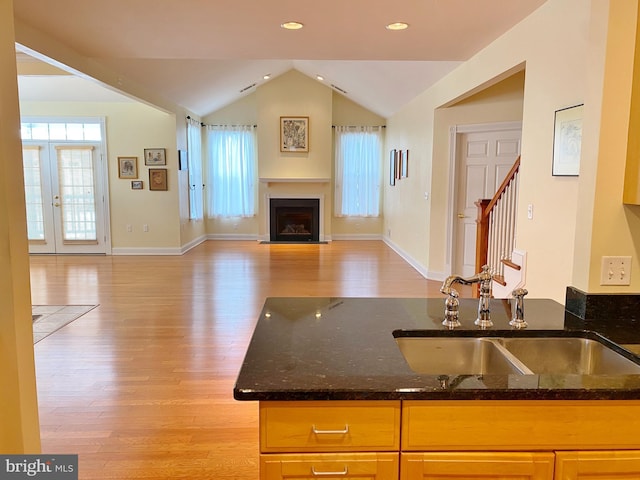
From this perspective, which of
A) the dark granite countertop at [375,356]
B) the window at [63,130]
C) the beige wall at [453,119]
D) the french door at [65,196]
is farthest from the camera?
the french door at [65,196]

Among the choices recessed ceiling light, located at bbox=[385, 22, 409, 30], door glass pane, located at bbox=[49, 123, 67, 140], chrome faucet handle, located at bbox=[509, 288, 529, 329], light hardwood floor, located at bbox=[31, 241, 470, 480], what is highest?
recessed ceiling light, located at bbox=[385, 22, 409, 30]

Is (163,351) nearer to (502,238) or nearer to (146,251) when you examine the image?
(502,238)

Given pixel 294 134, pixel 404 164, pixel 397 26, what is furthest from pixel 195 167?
pixel 397 26

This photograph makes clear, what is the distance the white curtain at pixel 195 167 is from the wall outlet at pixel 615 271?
8035 millimetres

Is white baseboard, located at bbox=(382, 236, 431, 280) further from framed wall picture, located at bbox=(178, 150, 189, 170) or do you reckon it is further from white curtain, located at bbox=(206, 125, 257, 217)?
framed wall picture, located at bbox=(178, 150, 189, 170)

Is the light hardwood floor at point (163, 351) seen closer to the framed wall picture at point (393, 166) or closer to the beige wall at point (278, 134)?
the framed wall picture at point (393, 166)

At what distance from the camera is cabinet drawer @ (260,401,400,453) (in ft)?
3.88

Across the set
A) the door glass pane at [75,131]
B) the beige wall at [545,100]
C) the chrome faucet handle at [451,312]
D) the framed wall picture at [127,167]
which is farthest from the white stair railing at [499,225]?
the door glass pane at [75,131]

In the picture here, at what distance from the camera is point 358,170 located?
1001cm

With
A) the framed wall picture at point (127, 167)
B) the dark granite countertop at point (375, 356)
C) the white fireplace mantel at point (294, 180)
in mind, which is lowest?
the dark granite countertop at point (375, 356)

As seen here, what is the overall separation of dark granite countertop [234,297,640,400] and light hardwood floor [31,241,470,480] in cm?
100

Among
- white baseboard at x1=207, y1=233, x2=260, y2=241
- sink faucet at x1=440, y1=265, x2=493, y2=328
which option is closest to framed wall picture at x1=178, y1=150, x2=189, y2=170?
white baseboard at x1=207, y1=233, x2=260, y2=241

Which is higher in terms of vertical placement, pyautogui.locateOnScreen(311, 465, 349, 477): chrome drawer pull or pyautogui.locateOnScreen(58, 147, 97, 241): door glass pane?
pyautogui.locateOnScreen(58, 147, 97, 241): door glass pane

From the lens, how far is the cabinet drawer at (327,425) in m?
1.18
